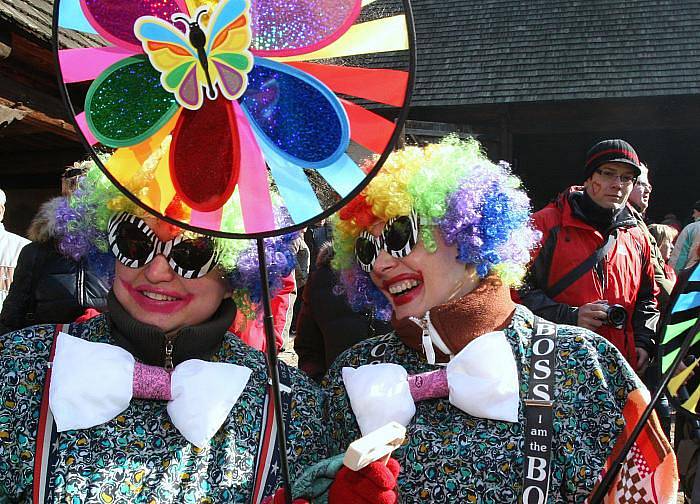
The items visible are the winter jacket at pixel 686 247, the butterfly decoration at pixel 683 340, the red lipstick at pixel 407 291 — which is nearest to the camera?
the butterfly decoration at pixel 683 340

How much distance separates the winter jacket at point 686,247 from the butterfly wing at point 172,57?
4.28 meters

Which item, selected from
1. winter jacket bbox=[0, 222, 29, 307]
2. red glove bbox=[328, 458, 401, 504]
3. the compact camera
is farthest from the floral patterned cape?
winter jacket bbox=[0, 222, 29, 307]

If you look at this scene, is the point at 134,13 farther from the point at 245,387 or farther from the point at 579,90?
the point at 579,90

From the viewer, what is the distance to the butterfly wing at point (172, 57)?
1.47m

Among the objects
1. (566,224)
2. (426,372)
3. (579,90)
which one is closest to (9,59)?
(566,224)

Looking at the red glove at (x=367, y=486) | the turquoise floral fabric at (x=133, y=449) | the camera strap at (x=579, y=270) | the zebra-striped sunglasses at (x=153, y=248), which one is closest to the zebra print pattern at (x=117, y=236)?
the zebra-striped sunglasses at (x=153, y=248)

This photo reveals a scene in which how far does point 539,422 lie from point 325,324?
1.53 meters

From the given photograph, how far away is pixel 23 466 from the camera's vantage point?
1728 mm

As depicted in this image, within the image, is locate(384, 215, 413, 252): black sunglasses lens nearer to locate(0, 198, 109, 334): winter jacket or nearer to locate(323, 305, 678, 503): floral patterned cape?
locate(323, 305, 678, 503): floral patterned cape

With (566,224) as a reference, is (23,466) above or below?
below

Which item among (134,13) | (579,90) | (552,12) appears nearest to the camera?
(134,13)

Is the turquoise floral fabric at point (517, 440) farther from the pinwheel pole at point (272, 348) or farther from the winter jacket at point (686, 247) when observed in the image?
the winter jacket at point (686, 247)

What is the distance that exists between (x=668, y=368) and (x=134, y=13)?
1.43m

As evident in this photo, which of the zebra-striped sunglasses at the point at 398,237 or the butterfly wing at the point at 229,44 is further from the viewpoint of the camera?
the zebra-striped sunglasses at the point at 398,237
